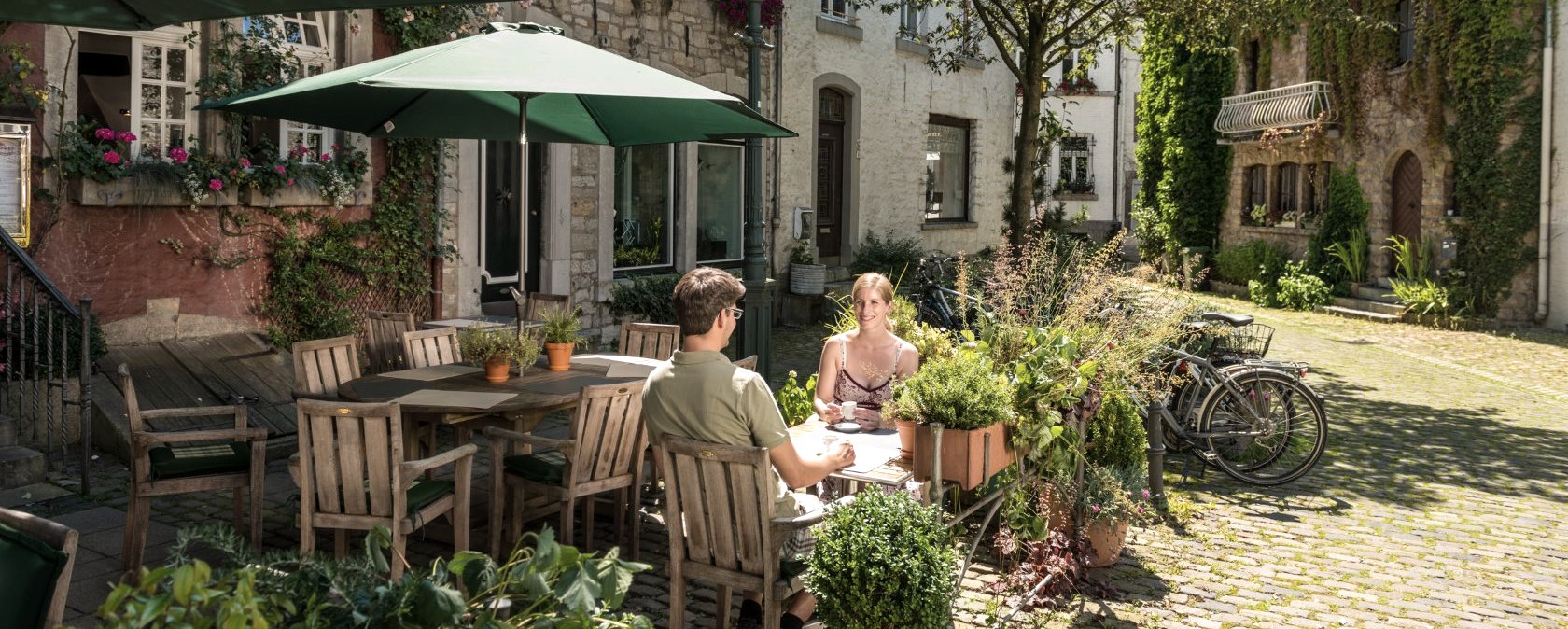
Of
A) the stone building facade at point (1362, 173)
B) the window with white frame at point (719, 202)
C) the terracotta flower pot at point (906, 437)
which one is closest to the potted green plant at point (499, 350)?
the terracotta flower pot at point (906, 437)

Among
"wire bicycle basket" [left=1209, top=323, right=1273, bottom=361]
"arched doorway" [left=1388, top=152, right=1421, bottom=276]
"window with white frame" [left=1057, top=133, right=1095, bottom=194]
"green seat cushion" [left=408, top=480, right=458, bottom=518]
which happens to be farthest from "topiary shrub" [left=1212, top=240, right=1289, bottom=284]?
"green seat cushion" [left=408, top=480, right=458, bottom=518]

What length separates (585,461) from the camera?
5.04 meters

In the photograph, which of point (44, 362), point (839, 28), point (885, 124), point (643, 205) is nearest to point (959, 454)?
point (44, 362)

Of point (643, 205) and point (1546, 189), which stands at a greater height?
point (1546, 189)

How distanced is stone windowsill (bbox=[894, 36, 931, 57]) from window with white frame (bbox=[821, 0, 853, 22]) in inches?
47.3

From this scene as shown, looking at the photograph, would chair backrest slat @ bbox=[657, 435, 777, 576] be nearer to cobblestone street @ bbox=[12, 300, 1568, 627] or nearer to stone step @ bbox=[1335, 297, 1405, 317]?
cobblestone street @ bbox=[12, 300, 1568, 627]

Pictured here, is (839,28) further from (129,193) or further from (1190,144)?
(1190,144)

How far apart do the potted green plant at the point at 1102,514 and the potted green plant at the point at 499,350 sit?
2.59 metres

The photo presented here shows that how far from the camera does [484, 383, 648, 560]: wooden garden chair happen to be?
4938 mm

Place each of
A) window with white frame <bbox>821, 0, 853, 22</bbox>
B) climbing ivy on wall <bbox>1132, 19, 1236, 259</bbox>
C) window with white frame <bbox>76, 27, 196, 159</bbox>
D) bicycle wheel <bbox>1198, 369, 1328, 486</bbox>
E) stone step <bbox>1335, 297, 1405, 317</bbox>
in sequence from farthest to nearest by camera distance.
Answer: climbing ivy on wall <bbox>1132, 19, 1236, 259</bbox> → stone step <bbox>1335, 297, 1405, 317</bbox> → window with white frame <bbox>821, 0, 853, 22</bbox> → window with white frame <bbox>76, 27, 196, 159</bbox> → bicycle wheel <bbox>1198, 369, 1328, 486</bbox>

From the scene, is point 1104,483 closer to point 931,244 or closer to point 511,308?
point 511,308

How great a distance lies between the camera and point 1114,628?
4.69 meters

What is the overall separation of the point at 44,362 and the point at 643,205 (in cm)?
676

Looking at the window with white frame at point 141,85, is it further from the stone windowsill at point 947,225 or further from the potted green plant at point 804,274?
the stone windowsill at point 947,225
